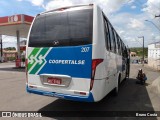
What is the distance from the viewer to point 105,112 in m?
6.77

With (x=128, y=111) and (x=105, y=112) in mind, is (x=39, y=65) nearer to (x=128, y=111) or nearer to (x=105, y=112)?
(x=105, y=112)

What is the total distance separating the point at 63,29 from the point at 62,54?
72 centimetres

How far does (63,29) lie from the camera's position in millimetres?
6113

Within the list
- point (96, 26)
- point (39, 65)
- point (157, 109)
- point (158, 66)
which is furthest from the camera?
point (158, 66)

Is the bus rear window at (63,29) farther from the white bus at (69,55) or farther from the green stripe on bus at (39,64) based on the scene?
the green stripe on bus at (39,64)

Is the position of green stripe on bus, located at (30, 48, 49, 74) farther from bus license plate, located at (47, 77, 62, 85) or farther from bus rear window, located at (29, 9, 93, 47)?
bus license plate, located at (47, 77, 62, 85)

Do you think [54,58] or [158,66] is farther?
[158,66]

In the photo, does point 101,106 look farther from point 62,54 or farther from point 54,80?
point 62,54

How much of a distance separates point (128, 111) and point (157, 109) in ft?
3.62

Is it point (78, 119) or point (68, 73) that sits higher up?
point (68, 73)

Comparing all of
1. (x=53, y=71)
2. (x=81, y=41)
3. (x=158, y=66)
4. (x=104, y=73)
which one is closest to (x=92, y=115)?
(x=104, y=73)

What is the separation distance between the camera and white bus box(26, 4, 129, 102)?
5.62 meters


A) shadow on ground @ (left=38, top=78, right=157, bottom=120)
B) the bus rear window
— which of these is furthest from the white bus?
shadow on ground @ (left=38, top=78, right=157, bottom=120)

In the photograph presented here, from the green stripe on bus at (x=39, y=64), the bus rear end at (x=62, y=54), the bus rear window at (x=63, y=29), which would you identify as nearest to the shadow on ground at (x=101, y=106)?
→ the bus rear end at (x=62, y=54)
